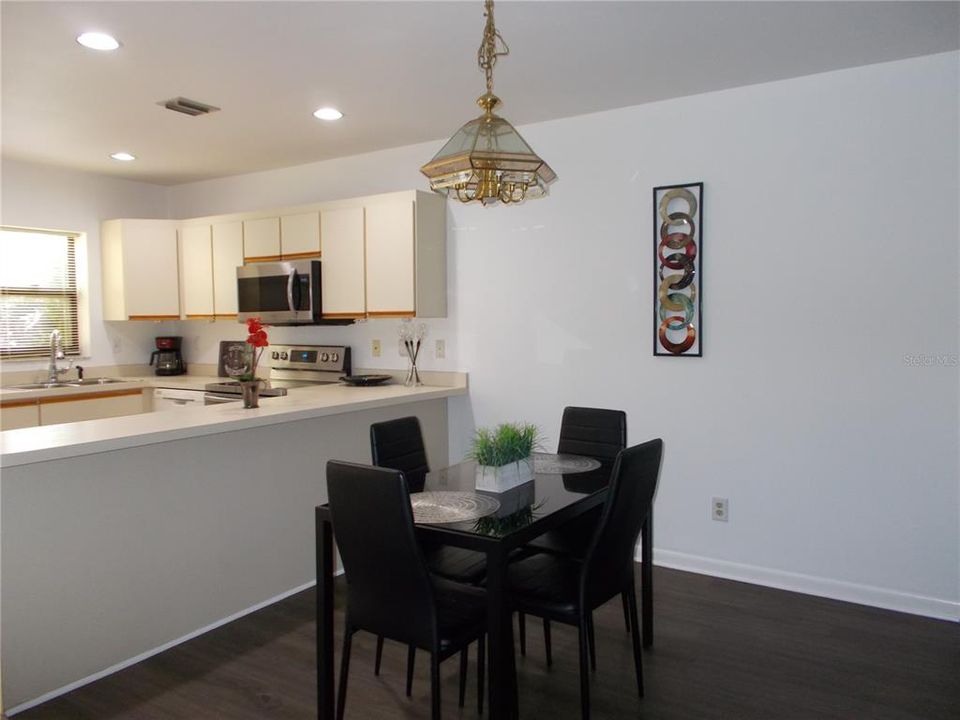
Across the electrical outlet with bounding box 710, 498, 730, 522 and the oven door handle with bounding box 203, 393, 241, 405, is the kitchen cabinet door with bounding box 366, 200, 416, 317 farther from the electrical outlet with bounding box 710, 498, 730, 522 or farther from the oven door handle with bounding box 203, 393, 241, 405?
the electrical outlet with bounding box 710, 498, 730, 522

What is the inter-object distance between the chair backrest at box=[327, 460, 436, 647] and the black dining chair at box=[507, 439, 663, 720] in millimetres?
415

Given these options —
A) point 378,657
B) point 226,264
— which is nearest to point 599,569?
point 378,657

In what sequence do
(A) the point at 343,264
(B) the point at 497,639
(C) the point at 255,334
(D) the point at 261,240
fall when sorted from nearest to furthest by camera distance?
(B) the point at 497,639 < (C) the point at 255,334 < (A) the point at 343,264 < (D) the point at 261,240

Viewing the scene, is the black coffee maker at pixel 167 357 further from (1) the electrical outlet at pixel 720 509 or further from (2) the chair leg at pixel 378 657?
(1) the electrical outlet at pixel 720 509

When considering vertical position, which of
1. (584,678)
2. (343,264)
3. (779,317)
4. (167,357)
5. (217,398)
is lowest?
(584,678)

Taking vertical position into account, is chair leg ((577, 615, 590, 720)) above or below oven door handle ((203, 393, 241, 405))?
below

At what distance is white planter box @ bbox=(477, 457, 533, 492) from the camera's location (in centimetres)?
238

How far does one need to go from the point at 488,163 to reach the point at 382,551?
118cm

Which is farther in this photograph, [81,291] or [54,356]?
[81,291]

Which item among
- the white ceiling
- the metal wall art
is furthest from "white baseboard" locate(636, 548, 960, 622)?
the white ceiling

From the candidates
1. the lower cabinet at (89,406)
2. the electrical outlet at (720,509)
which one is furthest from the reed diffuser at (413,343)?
the lower cabinet at (89,406)

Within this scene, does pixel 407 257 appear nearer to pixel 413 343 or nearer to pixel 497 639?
pixel 413 343

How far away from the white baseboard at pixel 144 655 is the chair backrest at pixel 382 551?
48.2 inches

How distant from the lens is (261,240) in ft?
15.6
